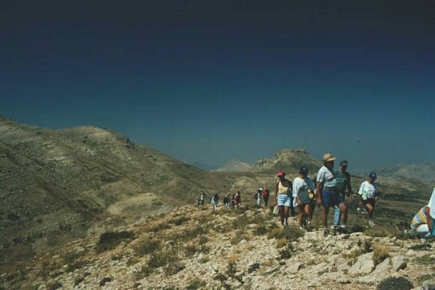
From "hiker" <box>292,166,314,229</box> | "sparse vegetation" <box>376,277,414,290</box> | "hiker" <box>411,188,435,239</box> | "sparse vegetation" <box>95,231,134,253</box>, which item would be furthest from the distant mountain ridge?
"hiker" <box>411,188,435,239</box>

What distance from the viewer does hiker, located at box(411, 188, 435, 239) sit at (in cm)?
603

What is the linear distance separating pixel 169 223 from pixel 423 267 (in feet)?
64.9

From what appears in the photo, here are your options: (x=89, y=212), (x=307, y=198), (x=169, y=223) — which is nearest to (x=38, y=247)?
(x=89, y=212)

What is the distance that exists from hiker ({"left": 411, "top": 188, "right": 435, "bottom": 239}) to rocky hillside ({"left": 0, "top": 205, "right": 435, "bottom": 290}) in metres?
0.91

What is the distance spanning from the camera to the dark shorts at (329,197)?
36.5ft

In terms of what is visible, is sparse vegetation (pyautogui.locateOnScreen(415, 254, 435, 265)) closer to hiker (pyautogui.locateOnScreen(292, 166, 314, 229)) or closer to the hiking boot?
the hiking boot

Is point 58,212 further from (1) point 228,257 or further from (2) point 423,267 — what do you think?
(2) point 423,267

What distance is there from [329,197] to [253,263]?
3.36 metres

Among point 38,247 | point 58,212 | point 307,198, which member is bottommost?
point 38,247

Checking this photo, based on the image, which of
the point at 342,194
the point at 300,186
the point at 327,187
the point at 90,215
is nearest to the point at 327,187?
the point at 327,187

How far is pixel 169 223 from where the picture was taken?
25172 millimetres

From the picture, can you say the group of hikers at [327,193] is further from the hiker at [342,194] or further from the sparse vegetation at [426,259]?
the sparse vegetation at [426,259]

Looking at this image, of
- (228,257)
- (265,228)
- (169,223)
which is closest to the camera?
(228,257)

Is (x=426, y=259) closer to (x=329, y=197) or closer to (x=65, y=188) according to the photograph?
(x=329, y=197)
